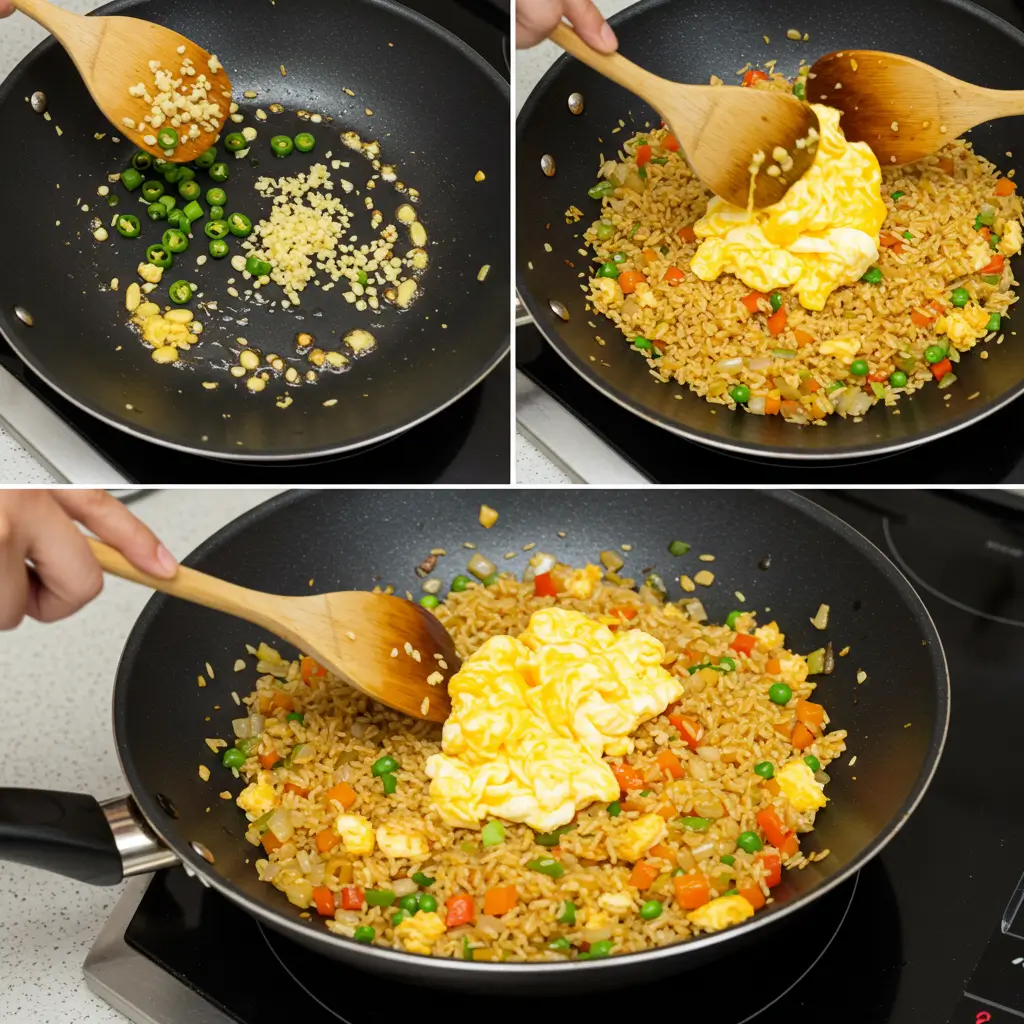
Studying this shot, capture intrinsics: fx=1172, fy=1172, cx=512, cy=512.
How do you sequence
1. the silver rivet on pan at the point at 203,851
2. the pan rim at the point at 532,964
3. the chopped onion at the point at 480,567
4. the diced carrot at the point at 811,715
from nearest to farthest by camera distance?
the pan rim at the point at 532,964 < the silver rivet on pan at the point at 203,851 < the diced carrot at the point at 811,715 < the chopped onion at the point at 480,567

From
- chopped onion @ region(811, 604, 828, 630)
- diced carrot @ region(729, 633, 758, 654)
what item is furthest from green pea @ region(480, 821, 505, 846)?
chopped onion @ region(811, 604, 828, 630)

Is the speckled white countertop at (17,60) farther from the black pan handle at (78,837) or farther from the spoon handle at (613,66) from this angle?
the spoon handle at (613,66)

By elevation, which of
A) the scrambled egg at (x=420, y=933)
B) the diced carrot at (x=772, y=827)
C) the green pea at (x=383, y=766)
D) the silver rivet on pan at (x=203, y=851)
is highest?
the diced carrot at (x=772, y=827)

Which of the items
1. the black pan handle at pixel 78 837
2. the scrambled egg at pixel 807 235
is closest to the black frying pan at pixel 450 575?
the black pan handle at pixel 78 837

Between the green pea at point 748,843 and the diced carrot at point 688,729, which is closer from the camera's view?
the green pea at point 748,843

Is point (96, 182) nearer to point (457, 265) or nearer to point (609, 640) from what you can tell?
point (457, 265)

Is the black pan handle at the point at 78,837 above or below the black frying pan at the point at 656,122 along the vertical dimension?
below

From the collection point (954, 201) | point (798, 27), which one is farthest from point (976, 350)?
point (798, 27)
